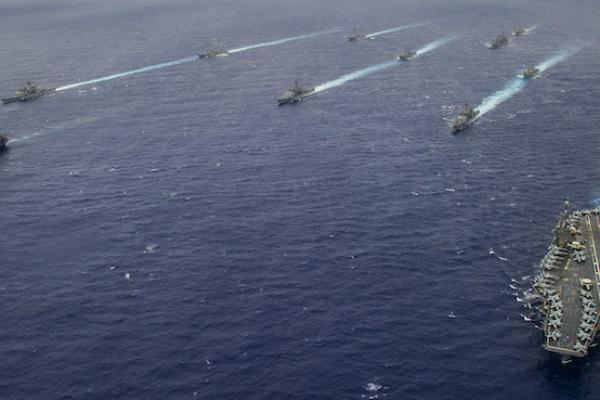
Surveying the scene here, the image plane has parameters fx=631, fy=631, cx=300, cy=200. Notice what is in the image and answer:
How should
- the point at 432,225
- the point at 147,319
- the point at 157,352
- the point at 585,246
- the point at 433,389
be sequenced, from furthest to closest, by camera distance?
the point at 432,225
the point at 585,246
the point at 147,319
the point at 157,352
the point at 433,389

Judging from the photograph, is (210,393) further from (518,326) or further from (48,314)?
(518,326)

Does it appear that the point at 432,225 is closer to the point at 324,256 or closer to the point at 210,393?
the point at 324,256

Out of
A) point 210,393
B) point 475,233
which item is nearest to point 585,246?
point 475,233

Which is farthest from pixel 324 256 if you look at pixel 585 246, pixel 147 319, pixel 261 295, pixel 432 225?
pixel 585 246

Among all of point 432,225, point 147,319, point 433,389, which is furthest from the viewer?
point 432,225

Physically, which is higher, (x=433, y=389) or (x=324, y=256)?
(x=324, y=256)

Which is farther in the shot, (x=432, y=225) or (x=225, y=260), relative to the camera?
(x=432, y=225)
